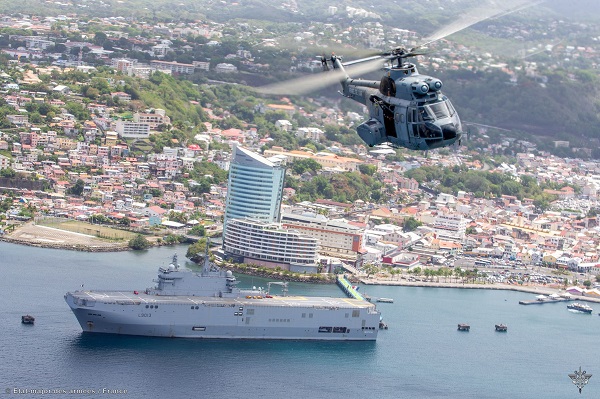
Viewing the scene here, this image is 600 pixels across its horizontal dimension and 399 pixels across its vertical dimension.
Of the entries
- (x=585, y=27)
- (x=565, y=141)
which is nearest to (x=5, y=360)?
(x=565, y=141)

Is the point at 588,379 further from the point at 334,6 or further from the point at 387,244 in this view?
the point at 334,6

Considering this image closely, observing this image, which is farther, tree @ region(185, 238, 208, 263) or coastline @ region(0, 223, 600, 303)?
tree @ region(185, 238, 208, 263)

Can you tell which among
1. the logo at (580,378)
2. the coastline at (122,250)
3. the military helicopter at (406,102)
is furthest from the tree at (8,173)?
the military helicopter at (406,102)

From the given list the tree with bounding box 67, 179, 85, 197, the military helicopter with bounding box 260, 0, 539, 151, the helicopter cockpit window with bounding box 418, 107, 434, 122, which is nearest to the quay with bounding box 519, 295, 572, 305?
the tree with bounding box 67, 179, 85, 197

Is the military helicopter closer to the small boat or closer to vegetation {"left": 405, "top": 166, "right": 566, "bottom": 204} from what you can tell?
the small boat

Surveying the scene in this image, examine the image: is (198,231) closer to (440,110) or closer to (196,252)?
(196,252)

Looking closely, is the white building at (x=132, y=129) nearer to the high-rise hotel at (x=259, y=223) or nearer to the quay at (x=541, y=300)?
the high-rise hotel at (x=259, y=223)

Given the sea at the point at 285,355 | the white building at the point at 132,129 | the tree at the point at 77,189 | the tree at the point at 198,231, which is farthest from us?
the white building at the point at 132,129
